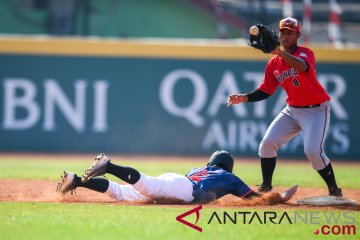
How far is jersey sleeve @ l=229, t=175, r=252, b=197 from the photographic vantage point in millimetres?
7527

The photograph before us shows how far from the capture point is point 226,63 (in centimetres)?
1582

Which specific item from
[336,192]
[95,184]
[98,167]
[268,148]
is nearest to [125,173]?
[98,167]

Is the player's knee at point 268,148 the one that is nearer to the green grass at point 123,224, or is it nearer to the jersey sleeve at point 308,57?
the jersey sleeve at point 308,57

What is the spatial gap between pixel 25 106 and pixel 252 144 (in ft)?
15.4

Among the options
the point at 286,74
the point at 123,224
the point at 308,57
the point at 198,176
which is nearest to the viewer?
the point at 123,224

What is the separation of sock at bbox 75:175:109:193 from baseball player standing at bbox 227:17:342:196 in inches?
76.0

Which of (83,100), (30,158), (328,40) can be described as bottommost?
(30,158)

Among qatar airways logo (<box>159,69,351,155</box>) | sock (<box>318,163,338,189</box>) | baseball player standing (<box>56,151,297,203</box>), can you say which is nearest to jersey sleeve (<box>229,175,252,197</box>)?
baseball player standing (<box>56,151,297,203</box>)

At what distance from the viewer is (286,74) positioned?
8.34 meters

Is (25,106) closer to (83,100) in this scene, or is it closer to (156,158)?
(83,100)

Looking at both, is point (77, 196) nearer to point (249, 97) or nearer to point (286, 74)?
point (249, 97)

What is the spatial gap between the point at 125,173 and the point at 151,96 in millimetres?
8470

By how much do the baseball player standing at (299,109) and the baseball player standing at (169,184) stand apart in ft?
2.31

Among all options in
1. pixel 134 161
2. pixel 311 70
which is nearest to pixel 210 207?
pixel 311 70
